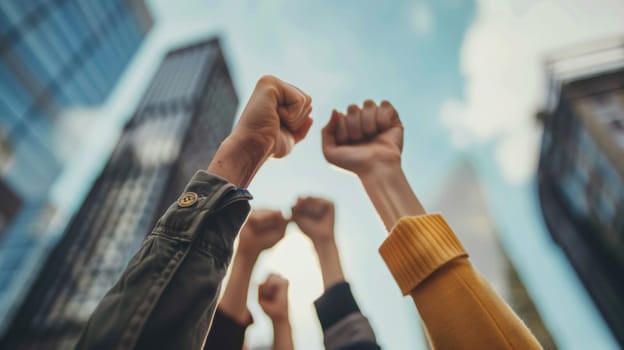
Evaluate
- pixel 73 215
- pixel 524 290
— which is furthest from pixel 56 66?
pixel 524 290

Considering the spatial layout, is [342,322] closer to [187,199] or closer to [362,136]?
[362,136]

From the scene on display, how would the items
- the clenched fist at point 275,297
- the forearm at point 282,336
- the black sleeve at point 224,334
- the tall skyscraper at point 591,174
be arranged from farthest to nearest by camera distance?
1. the tall skyscraper at point 591,174
2. the clenched fist at point 275,297
3. the forearm at point 282,336
4. the black sleeve at point 224,334

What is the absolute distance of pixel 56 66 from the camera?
1288 inches

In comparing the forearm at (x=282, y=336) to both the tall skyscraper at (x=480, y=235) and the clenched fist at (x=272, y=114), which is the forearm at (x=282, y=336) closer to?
the clenched fist at (x=272, y=114)

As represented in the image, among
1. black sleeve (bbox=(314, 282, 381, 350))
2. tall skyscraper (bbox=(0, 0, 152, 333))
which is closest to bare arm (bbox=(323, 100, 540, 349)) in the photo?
black sleeve (bbox=(314, 282, 381, 350))

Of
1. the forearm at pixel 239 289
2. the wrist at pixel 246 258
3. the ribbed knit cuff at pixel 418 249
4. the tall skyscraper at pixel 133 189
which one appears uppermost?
the tall skyscraper at pixel 133 189

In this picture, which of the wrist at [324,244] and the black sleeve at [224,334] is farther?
the wrist at [324,244]

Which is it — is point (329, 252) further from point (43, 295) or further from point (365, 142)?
point (43, 295)

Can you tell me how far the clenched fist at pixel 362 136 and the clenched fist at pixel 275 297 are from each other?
1.23 m

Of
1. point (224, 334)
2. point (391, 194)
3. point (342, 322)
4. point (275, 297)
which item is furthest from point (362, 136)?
point (275, 297)

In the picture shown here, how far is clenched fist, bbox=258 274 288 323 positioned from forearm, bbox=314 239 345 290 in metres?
0.45

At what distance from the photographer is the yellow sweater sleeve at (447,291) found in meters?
0.78

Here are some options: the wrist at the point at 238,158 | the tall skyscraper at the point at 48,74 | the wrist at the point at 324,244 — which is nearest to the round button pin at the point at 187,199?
the wrist at the point at 238,158

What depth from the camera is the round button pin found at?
0.95 metres
